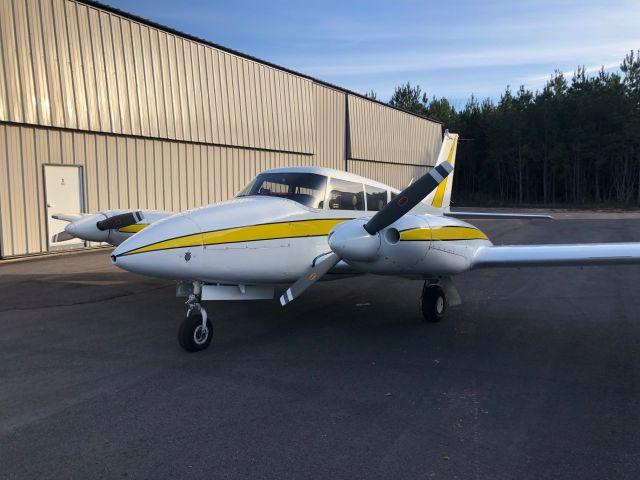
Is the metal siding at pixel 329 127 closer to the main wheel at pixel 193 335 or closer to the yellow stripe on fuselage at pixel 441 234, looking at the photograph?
the yellow stripe on fuselage at pixel 441 234

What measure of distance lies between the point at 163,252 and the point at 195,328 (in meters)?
1.01

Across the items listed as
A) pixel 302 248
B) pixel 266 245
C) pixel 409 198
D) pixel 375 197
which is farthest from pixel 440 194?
pixel 266 245

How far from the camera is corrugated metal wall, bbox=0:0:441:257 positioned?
12789 millimetres

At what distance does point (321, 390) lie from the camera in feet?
15.6

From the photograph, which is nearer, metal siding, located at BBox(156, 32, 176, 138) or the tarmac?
the tarmac

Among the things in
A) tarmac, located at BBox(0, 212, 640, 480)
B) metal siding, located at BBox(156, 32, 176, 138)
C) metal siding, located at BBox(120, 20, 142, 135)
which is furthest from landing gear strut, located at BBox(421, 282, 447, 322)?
metal siding, located at BBox(156, 32, 176, 138)

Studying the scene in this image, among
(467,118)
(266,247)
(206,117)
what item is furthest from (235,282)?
(467,118)

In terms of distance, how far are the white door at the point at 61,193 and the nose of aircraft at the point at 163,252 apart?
906cm

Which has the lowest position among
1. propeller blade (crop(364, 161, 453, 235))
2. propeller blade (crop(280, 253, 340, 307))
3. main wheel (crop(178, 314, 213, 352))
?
main wheel (crop(178, 314, 213, 352))

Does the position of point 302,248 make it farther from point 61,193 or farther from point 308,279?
point 61,193

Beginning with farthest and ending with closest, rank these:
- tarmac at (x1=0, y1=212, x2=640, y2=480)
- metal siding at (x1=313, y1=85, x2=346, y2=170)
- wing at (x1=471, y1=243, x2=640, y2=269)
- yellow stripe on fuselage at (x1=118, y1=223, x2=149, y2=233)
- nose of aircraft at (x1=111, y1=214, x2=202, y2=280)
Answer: metal siding at (x1=313, y1=85, x2=346, y2=170)
yellow stripe on fuselage at (x1=118, y1=223, x2=149, y2=233)
wing at (x1=471, y1=243, x2=640, y2=269)
nose of aircraft at (x1=111, y1=214, x2=202, y2=280)
tarmac at (x1=0, y1=212, x2=640, y2=480)

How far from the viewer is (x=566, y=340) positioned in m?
6.46

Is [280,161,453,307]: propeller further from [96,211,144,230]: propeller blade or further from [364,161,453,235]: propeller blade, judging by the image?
[96,211,144,230]: propeller blade

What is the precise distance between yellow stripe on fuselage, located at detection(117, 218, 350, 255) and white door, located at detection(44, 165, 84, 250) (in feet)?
30.0
